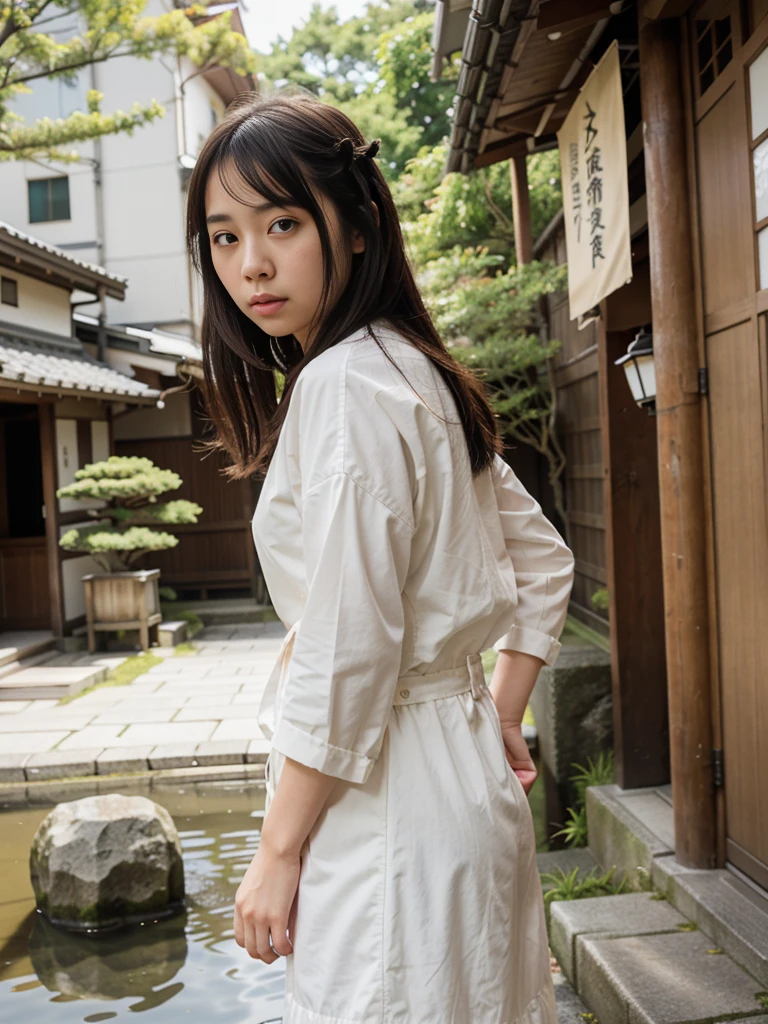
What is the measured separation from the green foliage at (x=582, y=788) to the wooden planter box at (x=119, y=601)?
21.1 feet

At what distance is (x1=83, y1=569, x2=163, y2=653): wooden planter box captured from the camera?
10.7 metres

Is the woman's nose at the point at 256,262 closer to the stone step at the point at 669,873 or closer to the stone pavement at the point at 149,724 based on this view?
the stone step at the point at 669,873

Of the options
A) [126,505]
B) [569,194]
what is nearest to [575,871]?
[569,194]

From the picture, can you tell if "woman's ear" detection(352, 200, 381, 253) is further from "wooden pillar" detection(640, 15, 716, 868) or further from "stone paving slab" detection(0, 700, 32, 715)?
"stone paving slab" detection(0, 700, 32, 715)

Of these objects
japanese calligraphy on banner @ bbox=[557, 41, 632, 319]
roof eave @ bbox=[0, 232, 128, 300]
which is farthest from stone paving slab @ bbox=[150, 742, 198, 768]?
roof eave @ bbox=[0, 232, 128, 300]

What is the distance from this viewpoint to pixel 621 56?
425 cm

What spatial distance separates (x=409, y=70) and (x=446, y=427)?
52.0ft

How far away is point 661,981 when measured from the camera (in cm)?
289

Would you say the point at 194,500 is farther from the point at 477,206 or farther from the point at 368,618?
the point at 368,618

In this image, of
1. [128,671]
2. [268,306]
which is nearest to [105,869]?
[268,306]

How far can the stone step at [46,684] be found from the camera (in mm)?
8805

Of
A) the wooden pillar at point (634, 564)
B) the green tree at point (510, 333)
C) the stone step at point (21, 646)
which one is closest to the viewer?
the wooden pillar at point (634, 564)

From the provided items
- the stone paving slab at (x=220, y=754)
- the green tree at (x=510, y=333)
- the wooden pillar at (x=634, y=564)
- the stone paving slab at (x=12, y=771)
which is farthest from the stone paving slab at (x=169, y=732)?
the green tree at (x=510, y=333)

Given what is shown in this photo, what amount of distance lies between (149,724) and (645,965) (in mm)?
5355
